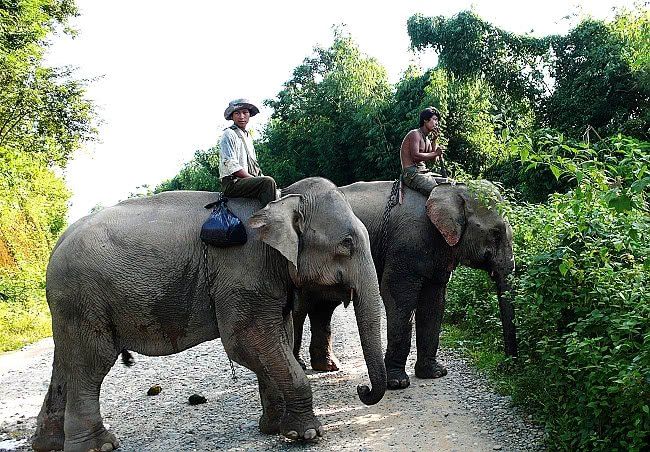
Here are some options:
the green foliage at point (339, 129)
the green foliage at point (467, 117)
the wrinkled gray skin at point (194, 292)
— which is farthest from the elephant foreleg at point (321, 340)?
the green foliage at point (339, 129)

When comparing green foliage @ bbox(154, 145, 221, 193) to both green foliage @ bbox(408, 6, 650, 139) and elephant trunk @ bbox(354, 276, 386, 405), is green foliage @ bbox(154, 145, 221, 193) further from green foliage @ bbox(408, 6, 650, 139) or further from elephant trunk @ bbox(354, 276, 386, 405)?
elephant trunk @ bbox(354, 276, 386, 405)

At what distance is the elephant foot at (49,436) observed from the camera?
19.6 feet

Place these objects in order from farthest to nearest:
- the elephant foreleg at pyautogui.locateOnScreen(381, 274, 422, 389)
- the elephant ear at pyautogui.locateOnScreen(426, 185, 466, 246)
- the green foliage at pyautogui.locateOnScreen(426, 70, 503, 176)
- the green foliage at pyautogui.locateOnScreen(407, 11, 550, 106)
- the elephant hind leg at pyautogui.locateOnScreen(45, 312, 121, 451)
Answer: the green foliage at pyautogui.locateOnScreen(426, 70, 503, 176)
the green foliage at pyautogui.locateOnScreen(407, 11, 550, 106)
the elephant foreleg at pyautogui.locateOnScreen(381, 274, 422, 389)
the elephant ear at pyautogui.locateOnScreen(426, 185, 466, 246)
the elephant hind leg at pyautogui.locateOnScreen(45, 312, 121, 451)

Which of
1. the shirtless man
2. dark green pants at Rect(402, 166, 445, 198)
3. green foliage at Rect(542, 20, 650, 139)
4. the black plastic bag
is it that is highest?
green foliage at Rect(542, 20, 650, 139)

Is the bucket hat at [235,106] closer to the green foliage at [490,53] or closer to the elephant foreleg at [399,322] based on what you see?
the elephant foreleg at [399,322]

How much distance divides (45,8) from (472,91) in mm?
14558

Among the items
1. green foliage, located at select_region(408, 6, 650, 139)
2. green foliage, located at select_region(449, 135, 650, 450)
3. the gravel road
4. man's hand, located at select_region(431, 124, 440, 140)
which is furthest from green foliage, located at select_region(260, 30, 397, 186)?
green foliage, located at select_region(449, 135, 650, 450)

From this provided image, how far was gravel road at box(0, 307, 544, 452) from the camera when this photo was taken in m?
5.79

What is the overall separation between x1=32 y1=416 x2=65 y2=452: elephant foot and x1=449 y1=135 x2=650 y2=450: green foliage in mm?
4152

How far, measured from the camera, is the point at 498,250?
24.6 ft

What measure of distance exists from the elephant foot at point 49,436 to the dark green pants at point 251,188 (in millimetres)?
2558

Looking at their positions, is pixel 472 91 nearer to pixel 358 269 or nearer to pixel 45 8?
pixel 45 8

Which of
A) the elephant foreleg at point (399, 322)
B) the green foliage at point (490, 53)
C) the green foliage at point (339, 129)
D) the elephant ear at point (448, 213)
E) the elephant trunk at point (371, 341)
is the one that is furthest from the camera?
the green foliage at point (339, 129)

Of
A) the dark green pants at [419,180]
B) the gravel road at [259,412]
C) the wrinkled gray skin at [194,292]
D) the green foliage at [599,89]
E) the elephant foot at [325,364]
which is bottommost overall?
the gravel road at [259,412]
